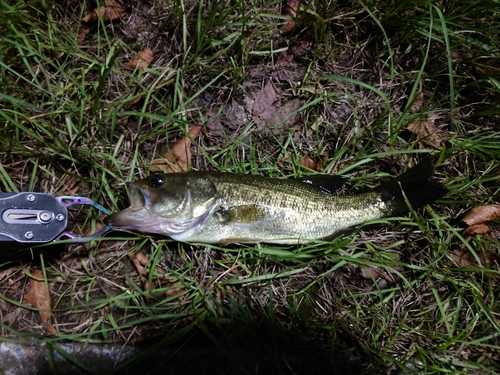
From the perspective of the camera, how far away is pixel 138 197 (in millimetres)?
2943

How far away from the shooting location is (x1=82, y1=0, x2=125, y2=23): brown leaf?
3488 millimetres

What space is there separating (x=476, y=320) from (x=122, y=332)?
3.11m

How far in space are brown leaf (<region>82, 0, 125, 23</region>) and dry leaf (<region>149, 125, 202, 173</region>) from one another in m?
1.29

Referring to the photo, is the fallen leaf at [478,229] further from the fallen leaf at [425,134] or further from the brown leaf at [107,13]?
the brown leaf at [107,13]

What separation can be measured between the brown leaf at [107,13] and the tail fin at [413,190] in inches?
114

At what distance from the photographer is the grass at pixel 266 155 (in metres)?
3.21

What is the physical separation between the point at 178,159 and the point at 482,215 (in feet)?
9.36

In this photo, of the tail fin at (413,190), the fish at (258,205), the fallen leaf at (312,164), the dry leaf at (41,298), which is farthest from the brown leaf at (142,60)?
the tail fin at (413,190)

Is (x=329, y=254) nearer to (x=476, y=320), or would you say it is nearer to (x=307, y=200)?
(x=307, y=200)

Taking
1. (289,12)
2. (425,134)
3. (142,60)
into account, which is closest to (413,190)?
(425,134)

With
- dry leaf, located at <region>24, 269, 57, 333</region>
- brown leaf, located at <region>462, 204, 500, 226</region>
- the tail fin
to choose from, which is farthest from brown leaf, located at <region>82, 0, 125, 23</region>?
brown leaf, located at <region>462, 204, 500, 226</region>

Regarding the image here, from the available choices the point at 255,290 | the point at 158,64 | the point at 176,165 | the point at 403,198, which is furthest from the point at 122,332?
the point at 403,198

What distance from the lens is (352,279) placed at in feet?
11.4

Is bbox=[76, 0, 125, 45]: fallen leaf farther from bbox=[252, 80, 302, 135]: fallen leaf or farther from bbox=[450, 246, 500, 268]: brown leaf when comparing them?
bbox=[450, 246, 500, 268]: brown leaf
